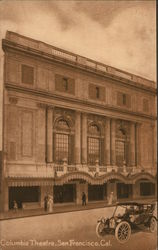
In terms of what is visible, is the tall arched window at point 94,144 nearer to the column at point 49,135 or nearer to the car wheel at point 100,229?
the column at point 49,135

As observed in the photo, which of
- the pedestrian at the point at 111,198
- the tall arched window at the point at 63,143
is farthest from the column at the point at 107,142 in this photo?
the tall arched window at the point at 63,143

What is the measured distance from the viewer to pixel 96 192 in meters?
7.39

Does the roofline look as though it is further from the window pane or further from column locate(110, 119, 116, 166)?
column locate(110, 119, 116, 166)

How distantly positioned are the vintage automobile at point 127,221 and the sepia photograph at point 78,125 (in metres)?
0.02

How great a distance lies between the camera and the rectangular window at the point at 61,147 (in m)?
7.09

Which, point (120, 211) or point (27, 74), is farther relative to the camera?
point (120, 211)

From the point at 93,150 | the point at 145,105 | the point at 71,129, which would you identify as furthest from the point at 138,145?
the point at 71,129

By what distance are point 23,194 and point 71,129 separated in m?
1.60

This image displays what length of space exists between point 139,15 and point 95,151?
3.08 metres

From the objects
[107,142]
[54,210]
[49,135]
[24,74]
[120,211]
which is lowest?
[120,211]

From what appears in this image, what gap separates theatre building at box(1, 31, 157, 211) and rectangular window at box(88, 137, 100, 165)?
20 millimetres

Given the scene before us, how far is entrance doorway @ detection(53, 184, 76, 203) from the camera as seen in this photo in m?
7.01

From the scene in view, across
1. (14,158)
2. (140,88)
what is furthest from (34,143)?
(140,88)

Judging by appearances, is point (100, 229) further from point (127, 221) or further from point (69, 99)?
point (69, 99)
